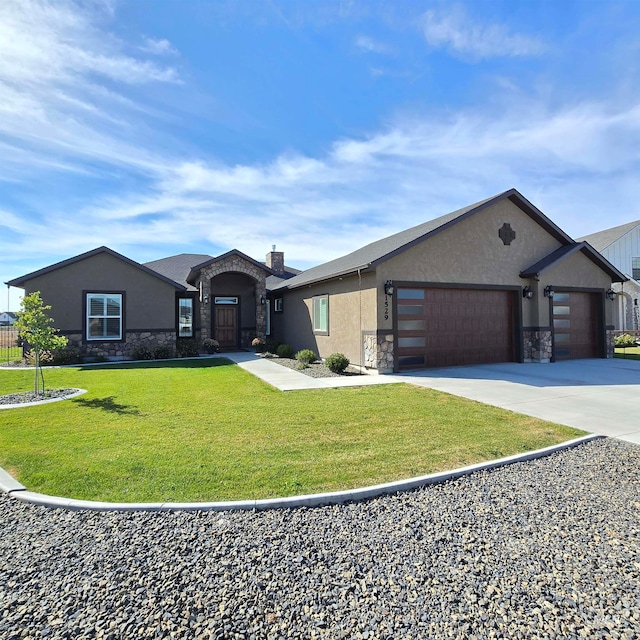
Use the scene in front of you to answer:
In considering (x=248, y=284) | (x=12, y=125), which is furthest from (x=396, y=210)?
(x=12, y=125)

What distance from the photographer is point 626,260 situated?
2638cm

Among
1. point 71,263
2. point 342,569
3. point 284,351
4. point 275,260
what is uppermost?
point 275,260

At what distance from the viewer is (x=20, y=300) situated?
8766mm

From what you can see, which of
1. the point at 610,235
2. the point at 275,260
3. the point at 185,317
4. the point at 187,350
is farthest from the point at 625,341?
the point at 185,317

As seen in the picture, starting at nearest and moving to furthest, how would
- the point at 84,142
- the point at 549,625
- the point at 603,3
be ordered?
1. the point at 549,625
2. the point at 603,3
3. the point at 84,142

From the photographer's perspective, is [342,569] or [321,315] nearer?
[342,569]

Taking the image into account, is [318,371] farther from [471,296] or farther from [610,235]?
[610,235]

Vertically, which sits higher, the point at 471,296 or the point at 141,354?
the point at 471,296

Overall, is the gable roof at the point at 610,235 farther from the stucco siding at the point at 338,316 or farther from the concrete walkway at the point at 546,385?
the stucco siding at the point at 338,316

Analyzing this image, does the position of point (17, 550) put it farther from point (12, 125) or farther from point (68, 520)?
point (12, 125)

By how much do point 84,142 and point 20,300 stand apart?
196 inches

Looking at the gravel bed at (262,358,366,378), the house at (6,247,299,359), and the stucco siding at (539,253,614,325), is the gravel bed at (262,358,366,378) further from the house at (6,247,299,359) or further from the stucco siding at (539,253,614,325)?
the stucco siding at (539,253,614,325)

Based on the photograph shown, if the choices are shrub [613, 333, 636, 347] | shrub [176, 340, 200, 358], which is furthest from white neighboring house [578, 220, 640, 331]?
shrub [176, 340, 200, 358]

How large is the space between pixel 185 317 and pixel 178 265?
5257 millimetres
